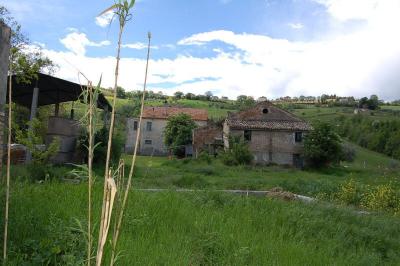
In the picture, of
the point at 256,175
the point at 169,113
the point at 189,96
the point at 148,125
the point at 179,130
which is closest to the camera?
the point at 256,175

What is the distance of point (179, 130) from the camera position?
171ft

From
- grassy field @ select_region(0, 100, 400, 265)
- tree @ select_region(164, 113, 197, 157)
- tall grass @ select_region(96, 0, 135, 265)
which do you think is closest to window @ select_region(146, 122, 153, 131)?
tree @ select_region(164, 113, 197, 157)

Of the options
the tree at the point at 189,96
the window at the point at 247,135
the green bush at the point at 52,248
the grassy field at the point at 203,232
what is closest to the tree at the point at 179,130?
the window at the point at 247,135

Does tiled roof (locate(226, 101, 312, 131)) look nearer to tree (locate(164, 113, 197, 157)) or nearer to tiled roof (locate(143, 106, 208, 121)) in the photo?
tree (locate(164, 113, 197, 157))

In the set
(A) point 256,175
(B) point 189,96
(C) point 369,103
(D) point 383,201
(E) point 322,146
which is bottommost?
(A) point 256,175

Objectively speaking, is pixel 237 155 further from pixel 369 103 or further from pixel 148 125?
pixel 369 103

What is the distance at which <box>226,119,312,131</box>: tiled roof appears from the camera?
42438mm

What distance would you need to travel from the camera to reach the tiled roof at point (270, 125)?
139 ft

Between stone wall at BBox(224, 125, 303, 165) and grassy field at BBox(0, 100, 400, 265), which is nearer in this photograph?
grassy field at BBox(0, 100, 400, 265)

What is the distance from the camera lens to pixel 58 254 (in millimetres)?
4527

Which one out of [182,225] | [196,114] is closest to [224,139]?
[196,114]

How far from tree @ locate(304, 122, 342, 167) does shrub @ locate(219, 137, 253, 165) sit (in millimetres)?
5796

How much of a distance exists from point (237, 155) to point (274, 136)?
6012mm

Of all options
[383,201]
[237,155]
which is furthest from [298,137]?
[383,201]
